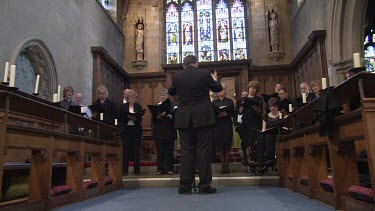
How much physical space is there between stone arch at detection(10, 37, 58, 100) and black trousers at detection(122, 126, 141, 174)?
2.64m

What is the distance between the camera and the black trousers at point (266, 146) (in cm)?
553

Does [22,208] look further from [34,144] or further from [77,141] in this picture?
[77,141]

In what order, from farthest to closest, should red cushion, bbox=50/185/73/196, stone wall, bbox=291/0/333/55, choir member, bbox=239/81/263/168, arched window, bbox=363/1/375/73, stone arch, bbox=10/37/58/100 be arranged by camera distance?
arched window, bbox=363/1/375/73, stone wall, bbox=291/0/333/55, stone arch, bbox=10/37/58/100, choir member, bbox=239/81/263/168, red cushion, bbox=50/185/73/196

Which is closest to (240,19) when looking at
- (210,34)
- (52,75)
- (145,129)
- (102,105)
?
(210,34)

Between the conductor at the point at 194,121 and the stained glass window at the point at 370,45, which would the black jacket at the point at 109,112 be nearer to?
the conductor at the point at 194,121

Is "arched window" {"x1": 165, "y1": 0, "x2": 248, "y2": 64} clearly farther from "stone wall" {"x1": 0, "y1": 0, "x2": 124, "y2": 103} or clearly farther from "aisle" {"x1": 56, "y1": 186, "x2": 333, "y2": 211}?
A: "aisle" {"x1": 56, "y1": 186, "x2": 333, "y2": 211}

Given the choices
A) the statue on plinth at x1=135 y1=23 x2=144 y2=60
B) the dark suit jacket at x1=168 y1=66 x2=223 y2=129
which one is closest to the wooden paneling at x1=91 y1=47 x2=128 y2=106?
the statue on plinth at x1=135 y1=23 x2=144 y2=60

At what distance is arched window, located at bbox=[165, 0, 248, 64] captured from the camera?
1371cm

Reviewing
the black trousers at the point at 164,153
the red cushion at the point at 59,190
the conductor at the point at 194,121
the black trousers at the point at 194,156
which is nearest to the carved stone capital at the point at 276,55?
the black trousers at the point at 164,153

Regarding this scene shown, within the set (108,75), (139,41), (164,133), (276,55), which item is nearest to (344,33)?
(276,55)

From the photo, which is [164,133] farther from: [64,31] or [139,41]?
[139,41]

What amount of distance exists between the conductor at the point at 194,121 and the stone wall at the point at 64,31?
352 cm

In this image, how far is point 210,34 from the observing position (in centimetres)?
1387

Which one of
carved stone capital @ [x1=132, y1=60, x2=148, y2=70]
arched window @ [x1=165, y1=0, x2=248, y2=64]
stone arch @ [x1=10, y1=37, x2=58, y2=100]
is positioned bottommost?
stone arch @ [x1=10, y1=37, x2=58, y2=100]
